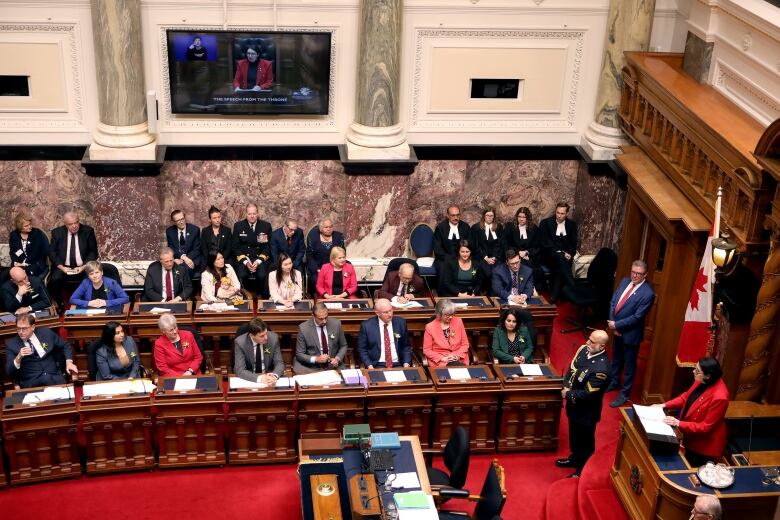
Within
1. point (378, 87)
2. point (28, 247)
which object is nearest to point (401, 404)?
point (378, 87)

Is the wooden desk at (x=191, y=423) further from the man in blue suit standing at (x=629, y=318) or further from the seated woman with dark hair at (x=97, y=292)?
the man in blue suit standing at (x=629, y=318)

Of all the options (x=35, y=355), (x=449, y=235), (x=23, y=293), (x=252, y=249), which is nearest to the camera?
(x=35, y=355)

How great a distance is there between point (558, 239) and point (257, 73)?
172 inches

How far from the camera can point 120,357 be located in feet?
31.1

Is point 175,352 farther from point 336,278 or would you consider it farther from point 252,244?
point 252,244

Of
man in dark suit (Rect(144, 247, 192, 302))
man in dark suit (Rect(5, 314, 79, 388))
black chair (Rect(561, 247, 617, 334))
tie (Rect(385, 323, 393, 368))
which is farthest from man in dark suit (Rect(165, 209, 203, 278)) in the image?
black chair (Rect(561, 247, 617, 334))

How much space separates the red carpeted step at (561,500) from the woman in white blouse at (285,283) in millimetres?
3509

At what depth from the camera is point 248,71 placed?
1191 centimetres

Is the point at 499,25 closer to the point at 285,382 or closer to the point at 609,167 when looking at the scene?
the point at 609,167

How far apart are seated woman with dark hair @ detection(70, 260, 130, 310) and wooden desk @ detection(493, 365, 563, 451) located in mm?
4228

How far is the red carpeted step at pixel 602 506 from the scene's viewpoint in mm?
8398

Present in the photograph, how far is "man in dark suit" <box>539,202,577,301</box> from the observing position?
41.1 feet

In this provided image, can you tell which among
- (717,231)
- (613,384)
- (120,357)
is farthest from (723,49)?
(120,357)

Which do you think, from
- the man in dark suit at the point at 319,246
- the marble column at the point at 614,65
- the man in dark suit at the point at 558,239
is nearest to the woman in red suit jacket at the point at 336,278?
the man in dark suit at the point at 319,246
